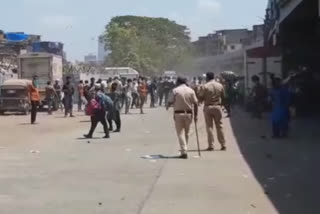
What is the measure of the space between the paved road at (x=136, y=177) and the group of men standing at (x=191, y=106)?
552mm

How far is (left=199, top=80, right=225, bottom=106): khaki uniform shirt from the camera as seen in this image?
17.2 m

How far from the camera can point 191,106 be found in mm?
16016

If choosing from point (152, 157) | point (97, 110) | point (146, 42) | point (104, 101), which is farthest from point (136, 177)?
point (146, 42)

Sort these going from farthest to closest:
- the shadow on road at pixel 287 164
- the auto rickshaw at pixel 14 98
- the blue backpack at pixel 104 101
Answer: the auto rickshaw at pixel 14 98
the blue backpack at pixel 104 101
the shadow on road at pixel 287 164

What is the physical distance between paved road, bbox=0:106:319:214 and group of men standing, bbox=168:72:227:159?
1.81 ft

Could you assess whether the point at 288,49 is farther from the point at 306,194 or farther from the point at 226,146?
the point at 306,194

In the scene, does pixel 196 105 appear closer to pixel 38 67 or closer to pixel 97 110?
pixel 97 110

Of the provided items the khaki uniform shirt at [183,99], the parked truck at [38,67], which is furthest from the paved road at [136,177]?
the parked truck at [38,67]

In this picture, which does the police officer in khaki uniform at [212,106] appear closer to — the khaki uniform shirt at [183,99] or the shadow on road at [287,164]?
the shadow on road at [287,164]

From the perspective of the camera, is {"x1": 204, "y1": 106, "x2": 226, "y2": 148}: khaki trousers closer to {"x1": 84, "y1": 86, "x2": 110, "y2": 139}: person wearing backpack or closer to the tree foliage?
{"x1": 84, "y1": 86, "x2": 110, "y2": 139}: person wearing backpack

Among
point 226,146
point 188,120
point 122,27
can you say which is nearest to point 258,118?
point 226,146

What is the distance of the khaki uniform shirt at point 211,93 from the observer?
56.5ft

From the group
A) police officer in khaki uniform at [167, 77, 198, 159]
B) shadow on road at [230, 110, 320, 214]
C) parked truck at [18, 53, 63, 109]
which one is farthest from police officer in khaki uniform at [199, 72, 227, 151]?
parked truck at [18, 53, 63, 109]

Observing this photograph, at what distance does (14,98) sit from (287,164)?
25.2m
